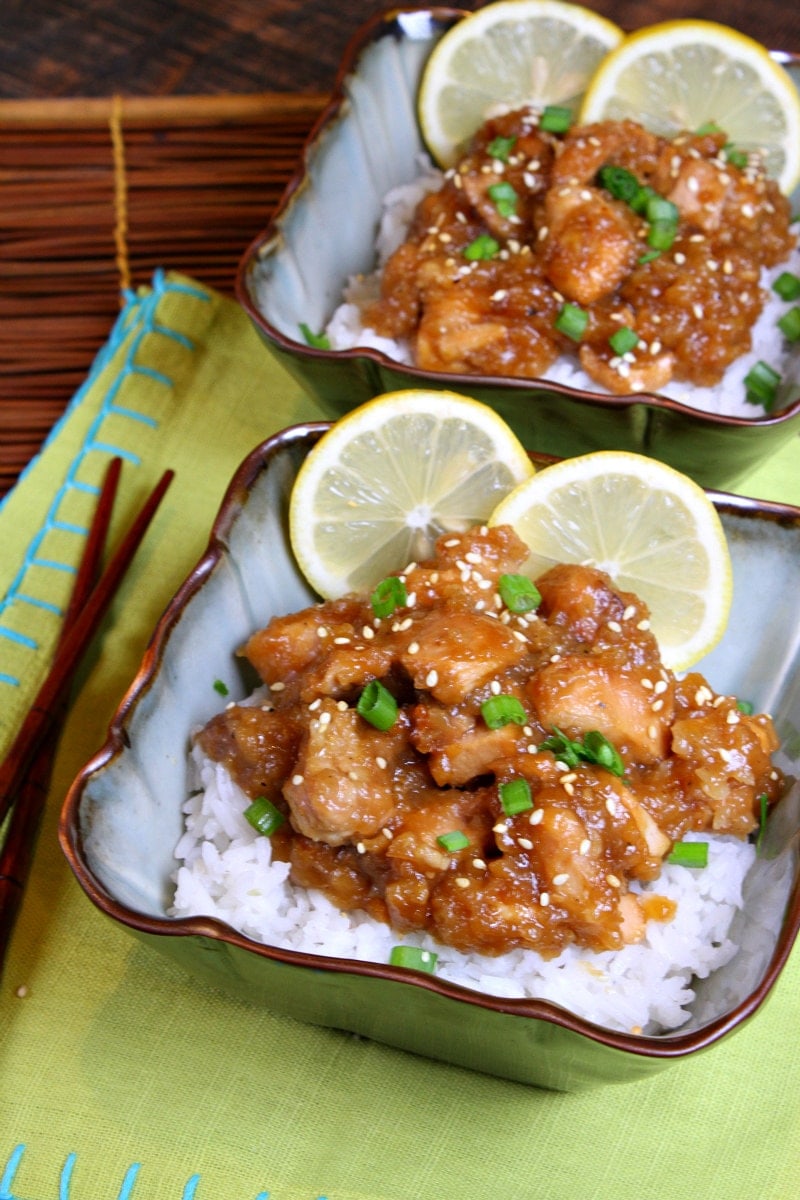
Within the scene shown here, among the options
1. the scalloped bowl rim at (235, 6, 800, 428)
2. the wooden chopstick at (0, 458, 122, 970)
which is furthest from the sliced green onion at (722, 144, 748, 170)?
the wooden chopstick at (0, 458, 122, 970)

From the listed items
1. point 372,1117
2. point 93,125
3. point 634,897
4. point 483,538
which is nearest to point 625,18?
point 93,125

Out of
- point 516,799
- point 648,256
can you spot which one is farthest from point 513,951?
point 648,256

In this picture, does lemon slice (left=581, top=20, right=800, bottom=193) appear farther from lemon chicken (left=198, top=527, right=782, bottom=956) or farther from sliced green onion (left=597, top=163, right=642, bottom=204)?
lemon chicken (left=198, top=527, right=782, bottom=956)

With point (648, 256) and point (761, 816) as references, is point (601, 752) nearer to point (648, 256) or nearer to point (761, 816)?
point (761, 816)

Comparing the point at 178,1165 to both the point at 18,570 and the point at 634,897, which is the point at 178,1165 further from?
the point at 18,570

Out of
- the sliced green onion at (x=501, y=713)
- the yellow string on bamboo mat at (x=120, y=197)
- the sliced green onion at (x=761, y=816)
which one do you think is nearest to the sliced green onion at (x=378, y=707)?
the sliced green onion at (x=501, y=713)

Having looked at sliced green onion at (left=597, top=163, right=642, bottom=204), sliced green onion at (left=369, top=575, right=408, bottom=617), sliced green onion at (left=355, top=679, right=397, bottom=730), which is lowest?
sliced green onion at (left=355, top=679, right=397, bottom=730)
